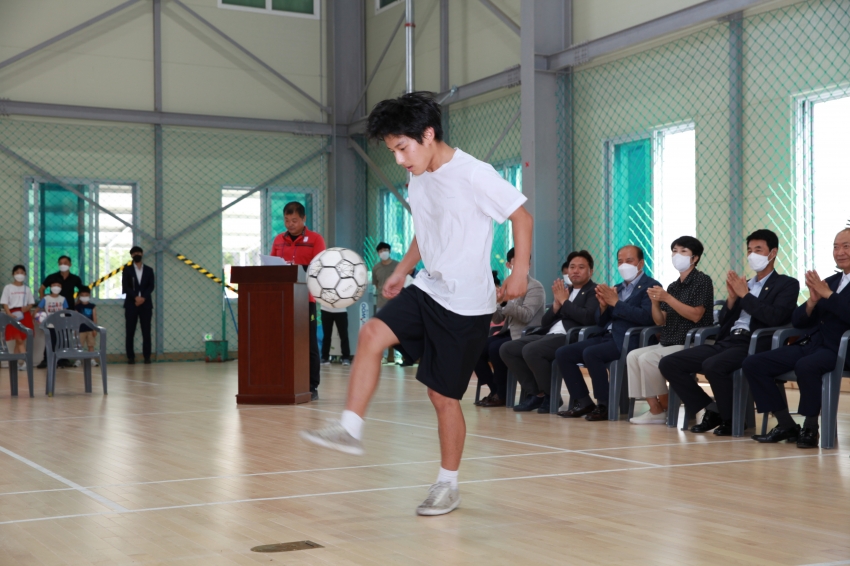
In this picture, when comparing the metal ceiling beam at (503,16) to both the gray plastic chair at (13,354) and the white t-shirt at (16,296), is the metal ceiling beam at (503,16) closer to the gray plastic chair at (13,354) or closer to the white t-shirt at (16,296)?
the gray plastic chair at (13,354)

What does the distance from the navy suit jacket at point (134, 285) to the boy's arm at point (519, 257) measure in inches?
400

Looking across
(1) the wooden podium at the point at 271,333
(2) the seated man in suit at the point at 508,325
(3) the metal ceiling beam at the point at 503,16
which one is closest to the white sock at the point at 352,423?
(2) the seated man in suit at the point at 508,325

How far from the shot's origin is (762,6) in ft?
25.0

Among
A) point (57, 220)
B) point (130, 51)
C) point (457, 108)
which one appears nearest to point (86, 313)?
point (57, 220)

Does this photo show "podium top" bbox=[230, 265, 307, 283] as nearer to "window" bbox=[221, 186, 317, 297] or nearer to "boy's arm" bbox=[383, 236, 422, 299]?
"boy's arm" bbox=[383, 236, 422, 299]

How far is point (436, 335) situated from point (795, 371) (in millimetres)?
2351

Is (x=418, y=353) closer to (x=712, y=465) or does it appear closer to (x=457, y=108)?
(x=712, y=465)

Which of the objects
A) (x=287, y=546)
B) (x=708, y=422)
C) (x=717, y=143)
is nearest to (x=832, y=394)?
(x=708, y=422)

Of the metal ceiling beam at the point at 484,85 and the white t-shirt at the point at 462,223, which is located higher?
the metal ceiling beam at the point at 484,85

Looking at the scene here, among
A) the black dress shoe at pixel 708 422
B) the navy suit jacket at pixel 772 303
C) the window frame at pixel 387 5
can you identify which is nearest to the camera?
the navy suit jacket at pixel 772 303

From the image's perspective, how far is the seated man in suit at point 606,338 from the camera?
5.79 meters

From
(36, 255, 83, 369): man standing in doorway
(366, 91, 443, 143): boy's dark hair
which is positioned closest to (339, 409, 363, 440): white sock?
(366, 91, 443, 143): boy's dark hair

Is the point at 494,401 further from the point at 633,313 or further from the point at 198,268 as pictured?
the point at 198,268

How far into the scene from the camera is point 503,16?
10516mm
